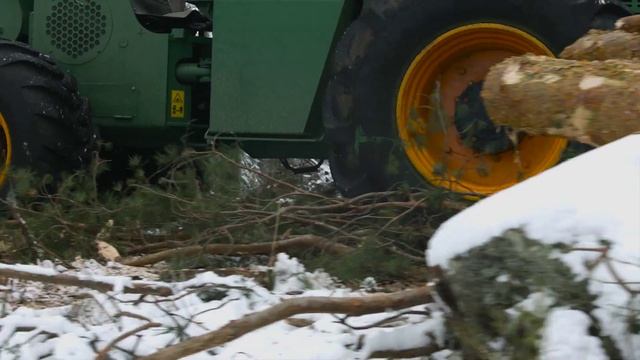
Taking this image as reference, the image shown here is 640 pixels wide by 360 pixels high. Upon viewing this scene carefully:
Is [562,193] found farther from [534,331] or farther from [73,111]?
[73,111]

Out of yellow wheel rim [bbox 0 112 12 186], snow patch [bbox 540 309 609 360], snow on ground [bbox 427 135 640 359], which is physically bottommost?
yellow wheel rim [bbox 0 112 12 186]

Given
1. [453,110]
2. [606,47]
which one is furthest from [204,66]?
[606,47]

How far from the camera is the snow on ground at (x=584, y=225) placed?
249cm

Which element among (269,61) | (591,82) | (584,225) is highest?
(591,82)

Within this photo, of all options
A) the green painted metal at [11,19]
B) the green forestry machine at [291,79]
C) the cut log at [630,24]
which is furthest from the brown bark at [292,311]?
the green painted metal at [11,19]

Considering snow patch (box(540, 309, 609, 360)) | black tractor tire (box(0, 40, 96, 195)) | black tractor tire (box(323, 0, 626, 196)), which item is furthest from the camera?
black tractor tire (box(0, 40, 96, 195))

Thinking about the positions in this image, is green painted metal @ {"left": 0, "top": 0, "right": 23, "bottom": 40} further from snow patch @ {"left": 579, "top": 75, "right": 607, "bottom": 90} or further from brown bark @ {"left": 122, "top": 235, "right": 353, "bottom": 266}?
snow patch @ {"left": 579, "top": 75, "right": 607, "bottom": 90}

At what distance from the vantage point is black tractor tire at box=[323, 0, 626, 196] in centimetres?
466

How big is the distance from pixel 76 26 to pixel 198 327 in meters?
3.24

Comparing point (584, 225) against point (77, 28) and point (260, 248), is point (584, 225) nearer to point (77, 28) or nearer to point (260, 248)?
point (260, 248)

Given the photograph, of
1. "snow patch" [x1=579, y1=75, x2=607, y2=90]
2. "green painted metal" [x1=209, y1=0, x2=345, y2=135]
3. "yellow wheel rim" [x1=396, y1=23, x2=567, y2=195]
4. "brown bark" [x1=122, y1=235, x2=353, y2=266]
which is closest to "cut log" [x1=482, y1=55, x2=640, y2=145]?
"snow patch" [x1=579, y1=75, x2=607, y2=90]

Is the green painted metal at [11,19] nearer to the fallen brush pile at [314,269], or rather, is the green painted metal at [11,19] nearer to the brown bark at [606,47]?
the fallen brush pile at [314,269]

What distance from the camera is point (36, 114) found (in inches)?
212

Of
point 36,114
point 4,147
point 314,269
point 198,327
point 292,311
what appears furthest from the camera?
point 4,147
